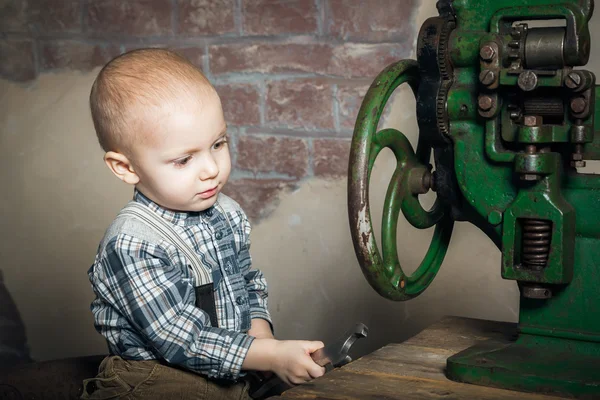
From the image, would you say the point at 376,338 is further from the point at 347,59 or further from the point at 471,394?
the point at 471,394

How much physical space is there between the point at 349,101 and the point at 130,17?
742mm

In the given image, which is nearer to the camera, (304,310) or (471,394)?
(471,394)

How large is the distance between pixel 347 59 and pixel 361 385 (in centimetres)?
118

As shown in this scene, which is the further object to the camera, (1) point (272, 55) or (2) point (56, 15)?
(2) point (56, 15)

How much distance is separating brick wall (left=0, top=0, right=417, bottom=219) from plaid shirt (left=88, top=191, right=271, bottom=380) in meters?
0.81

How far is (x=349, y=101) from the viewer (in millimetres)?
2410

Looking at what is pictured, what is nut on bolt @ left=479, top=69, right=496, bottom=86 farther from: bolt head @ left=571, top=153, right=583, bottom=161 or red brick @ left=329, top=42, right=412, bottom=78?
red brick @ left=329, top=42, right=412, bottom=78

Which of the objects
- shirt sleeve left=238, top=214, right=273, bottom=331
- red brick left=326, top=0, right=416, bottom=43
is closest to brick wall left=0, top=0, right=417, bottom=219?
red brick left=326, top=0, right=416, bottom=43

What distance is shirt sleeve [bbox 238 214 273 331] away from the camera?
1.83 metres

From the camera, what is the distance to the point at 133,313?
1588mm

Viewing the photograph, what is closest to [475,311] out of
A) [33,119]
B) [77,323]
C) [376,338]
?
[376,338]

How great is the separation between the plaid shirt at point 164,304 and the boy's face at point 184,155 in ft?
0.26

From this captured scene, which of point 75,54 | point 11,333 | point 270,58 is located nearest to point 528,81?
point 270,58

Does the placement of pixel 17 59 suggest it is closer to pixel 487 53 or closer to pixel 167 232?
pixel 167 232
